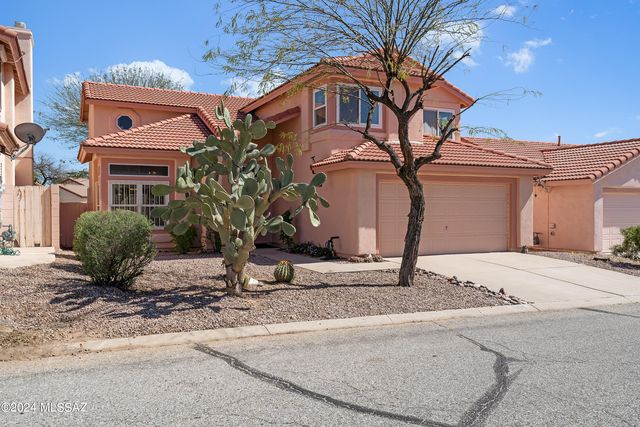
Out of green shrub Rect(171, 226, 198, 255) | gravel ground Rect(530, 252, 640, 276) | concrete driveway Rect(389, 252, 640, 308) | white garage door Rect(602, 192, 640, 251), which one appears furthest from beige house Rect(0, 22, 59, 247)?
white garage door Rect(602, 192, 640, 251)

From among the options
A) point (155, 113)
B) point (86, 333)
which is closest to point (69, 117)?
point (155, 113)

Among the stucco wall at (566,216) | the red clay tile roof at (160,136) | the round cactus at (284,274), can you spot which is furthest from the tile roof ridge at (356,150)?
the stucco wall at (566,216)

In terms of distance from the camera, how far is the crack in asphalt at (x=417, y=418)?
4.33 meters

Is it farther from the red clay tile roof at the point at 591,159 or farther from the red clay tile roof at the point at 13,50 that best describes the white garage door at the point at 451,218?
the red clay tile roof at the point at 13,50

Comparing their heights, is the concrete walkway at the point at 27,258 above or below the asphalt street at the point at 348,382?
above

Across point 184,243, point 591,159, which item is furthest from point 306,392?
point 591,159

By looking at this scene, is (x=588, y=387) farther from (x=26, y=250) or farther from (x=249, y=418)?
(x=26, y=250)

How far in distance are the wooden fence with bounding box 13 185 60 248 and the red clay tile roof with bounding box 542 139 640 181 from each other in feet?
51.3

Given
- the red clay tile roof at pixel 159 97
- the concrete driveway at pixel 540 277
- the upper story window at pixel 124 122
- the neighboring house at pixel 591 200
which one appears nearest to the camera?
the concrete driveway at pixel 540 277

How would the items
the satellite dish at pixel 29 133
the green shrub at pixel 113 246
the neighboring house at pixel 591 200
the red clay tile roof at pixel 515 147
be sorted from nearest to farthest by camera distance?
the green shrub at pixel 113 246, the satellite dish at pixel 29 133, the neighboring house at pixel 591 200, the red clay tile roof at pixel 515 147

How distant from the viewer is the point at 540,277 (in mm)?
11977

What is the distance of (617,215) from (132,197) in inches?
628

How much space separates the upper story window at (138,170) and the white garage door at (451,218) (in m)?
6.80

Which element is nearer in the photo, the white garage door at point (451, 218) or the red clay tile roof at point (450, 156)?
the red clay tile roof at point (450, 156)
